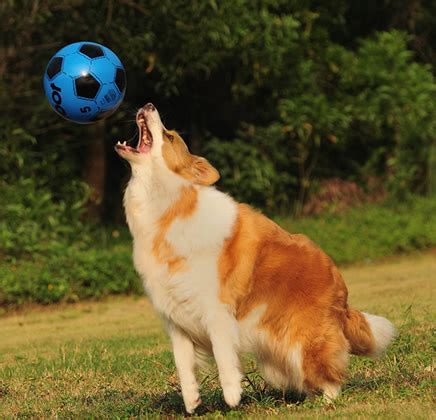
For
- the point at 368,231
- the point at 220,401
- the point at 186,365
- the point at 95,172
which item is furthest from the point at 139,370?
the point at 95,172

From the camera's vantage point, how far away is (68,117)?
7383mm

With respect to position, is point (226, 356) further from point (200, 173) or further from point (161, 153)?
point (161, 153)

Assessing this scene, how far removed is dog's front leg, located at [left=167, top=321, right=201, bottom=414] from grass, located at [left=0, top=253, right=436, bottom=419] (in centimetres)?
11

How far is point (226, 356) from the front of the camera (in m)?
5.69

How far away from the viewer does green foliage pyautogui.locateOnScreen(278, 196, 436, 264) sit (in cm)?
1492

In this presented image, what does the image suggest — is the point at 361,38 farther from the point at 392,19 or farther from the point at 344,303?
the point at 344,303

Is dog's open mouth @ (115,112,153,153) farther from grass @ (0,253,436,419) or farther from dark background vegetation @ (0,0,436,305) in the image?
dark background vegetation @ (0,0,436,305)

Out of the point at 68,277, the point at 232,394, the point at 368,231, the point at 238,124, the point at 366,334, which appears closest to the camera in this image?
the point at 232,394

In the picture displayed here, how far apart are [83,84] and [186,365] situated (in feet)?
7.85

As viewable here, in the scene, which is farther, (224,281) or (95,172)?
(95,172)

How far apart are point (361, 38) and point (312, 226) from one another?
14.5ft

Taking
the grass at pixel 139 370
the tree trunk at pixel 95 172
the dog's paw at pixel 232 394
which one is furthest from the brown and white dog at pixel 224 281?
the tree trunk at pixel 95 172

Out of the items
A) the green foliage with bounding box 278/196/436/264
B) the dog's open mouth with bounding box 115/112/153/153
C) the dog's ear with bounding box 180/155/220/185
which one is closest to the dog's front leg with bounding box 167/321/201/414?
the dog's ear with bounding box 180/155/220/185

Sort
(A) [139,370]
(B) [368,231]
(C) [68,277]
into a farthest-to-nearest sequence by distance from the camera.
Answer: (B) [368,231], (C) [68,277], (A) [139,370]
